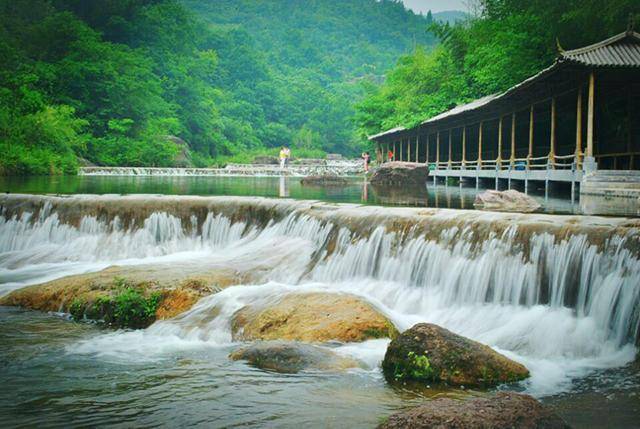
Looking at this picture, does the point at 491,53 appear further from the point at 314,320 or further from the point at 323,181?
the point at 314,320

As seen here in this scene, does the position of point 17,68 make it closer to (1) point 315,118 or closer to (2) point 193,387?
(2) point 193,387

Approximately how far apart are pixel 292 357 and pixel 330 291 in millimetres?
2549

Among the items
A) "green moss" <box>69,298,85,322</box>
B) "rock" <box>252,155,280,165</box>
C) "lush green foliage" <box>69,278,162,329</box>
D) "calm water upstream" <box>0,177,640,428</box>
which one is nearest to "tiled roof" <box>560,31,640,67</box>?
"calm water upstream" <box>0,177,640,428</box>

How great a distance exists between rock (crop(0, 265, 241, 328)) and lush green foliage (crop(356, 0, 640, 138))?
23407 mm

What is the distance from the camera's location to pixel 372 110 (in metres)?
56.3

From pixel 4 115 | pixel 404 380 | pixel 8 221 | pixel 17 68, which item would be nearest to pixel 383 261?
pixel 404 380

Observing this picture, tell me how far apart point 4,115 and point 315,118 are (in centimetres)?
6890

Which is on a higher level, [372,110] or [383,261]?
[372,110]

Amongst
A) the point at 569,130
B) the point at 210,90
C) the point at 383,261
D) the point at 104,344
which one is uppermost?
the point at 210,90

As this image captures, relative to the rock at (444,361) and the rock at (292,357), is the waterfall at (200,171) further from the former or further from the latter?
the rock at (444,361)

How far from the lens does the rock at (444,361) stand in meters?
6.52

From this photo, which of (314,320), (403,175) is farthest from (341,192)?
(314,320)

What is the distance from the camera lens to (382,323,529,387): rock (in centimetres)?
652

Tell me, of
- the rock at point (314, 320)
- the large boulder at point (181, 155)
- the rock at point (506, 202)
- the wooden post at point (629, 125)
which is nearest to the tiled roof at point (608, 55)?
the wooden post at point (629, 125)
